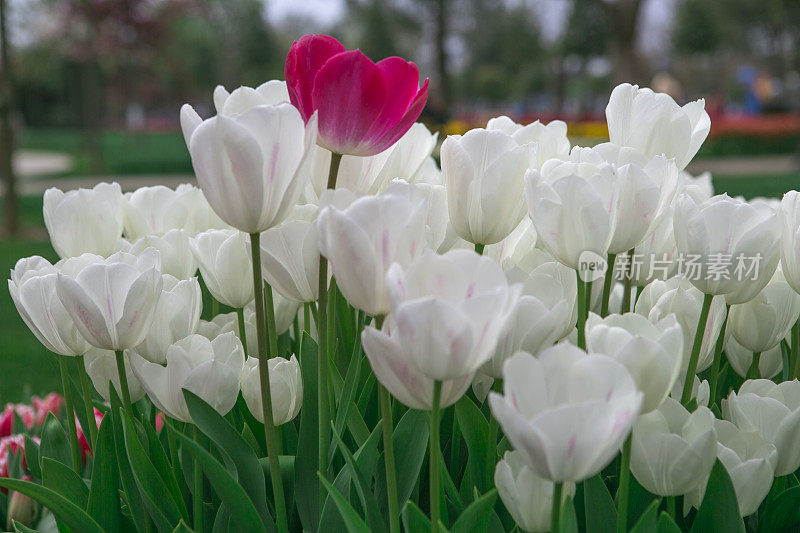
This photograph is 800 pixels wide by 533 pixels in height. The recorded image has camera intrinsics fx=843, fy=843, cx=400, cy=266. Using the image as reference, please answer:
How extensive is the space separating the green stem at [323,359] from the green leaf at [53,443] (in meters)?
0.50

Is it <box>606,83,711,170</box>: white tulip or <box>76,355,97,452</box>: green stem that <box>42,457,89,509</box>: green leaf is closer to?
<box>76,355,97,452</box>: green stem

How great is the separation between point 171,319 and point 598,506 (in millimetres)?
511

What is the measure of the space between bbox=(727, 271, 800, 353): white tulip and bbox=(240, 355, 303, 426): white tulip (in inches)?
21.2

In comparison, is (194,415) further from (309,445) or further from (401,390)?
(401,390)

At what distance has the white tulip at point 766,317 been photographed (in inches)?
39.7

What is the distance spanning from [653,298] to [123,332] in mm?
601

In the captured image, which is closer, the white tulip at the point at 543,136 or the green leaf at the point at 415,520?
the green leaf at the point at 415,520

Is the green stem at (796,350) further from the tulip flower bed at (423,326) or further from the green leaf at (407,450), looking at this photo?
the green leaf at (407,450)

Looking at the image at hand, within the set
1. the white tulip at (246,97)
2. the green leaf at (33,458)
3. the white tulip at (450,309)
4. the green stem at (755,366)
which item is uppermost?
the white tulip at (246,97)

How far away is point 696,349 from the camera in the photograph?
0.88m

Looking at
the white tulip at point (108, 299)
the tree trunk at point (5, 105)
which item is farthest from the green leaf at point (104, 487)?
the tree trunk at point (5, 105)

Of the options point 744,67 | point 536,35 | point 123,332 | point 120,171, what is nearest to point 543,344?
point 123,332

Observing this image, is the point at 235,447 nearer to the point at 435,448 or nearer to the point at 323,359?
the point at 323,359

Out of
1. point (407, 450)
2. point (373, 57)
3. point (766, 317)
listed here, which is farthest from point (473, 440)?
point (373, 57)
